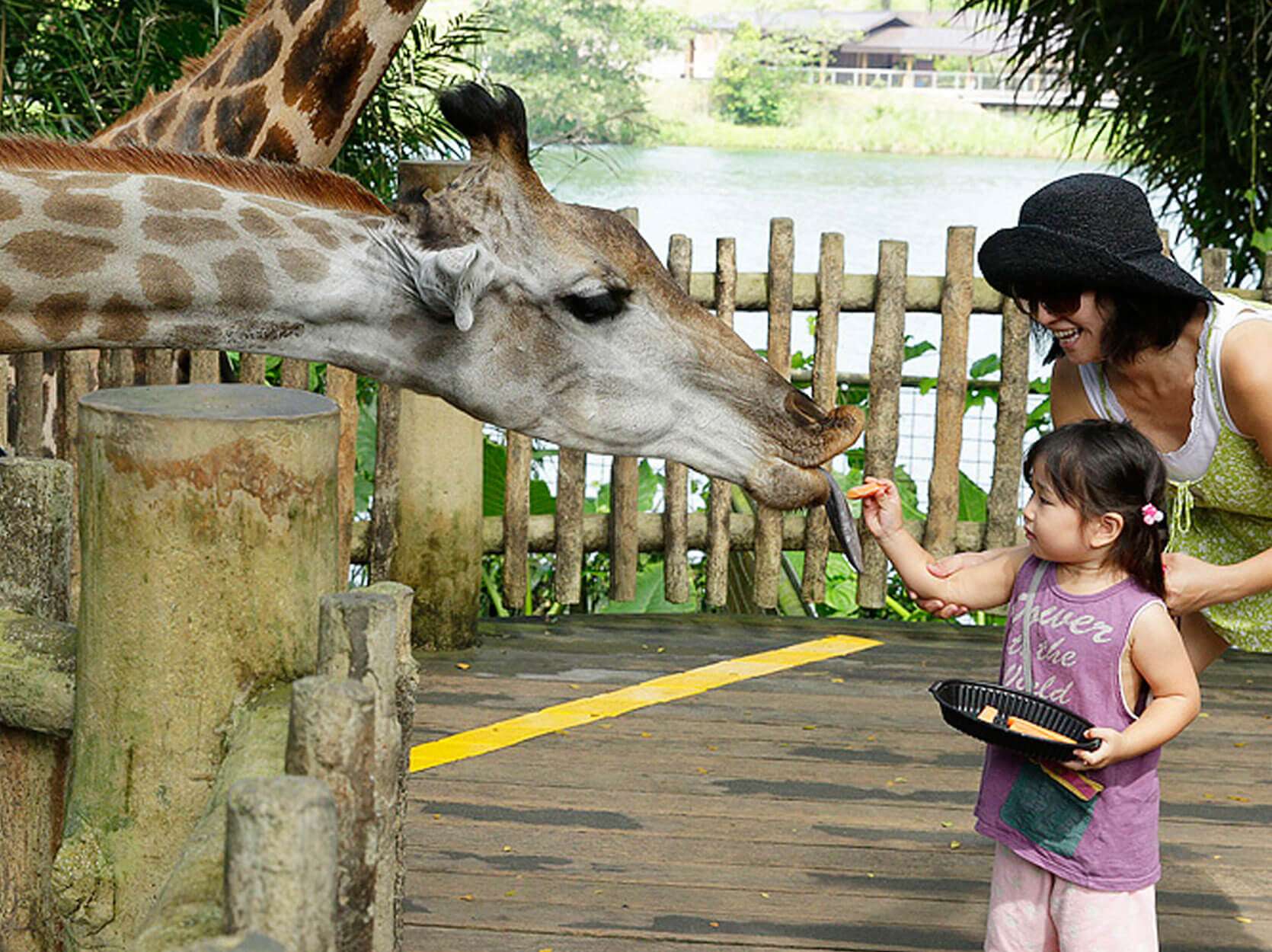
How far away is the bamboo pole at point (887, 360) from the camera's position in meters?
5.29

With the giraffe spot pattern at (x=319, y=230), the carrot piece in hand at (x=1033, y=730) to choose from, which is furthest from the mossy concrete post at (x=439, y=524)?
the carrot piece in hand at (x=1033, y=730)

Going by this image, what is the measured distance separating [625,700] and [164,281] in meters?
2.20

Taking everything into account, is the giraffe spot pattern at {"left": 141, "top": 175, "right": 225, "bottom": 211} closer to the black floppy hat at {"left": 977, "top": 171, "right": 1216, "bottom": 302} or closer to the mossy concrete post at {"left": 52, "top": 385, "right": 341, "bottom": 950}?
the mossy concrete post at {"left": 52, "top": 385, "right": 341, "bottom": 950}

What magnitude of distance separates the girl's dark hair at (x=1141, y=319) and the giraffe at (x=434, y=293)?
54 centimetres

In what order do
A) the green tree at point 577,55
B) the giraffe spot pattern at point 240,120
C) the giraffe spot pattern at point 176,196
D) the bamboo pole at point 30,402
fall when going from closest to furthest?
the giraffe spot pattern at point 176,196, the giraffe spot pattern at point 240,120, the bamboo pole at point 30,402, the green tree at point 577,55

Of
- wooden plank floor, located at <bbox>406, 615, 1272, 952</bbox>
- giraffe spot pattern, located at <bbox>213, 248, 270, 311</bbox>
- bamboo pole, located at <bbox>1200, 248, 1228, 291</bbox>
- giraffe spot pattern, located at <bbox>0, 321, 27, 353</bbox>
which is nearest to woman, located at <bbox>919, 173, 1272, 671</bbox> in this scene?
wooden plank floor, located at <bbox>406, 615, 1272, 952</bbox>

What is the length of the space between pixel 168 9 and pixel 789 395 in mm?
3278

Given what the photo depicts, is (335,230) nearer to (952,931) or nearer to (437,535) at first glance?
(952,931)

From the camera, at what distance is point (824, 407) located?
511 cm

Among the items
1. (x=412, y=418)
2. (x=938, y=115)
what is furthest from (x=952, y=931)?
(x=938, y=115)

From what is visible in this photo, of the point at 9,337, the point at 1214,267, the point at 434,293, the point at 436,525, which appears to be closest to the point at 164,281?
the point at 9,337

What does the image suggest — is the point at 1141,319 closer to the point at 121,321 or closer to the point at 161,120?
the point at 121,321

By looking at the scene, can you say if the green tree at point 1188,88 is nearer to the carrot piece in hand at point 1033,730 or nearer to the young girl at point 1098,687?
the young girl at point 1098,687

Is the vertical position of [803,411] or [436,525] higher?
[803,411]
